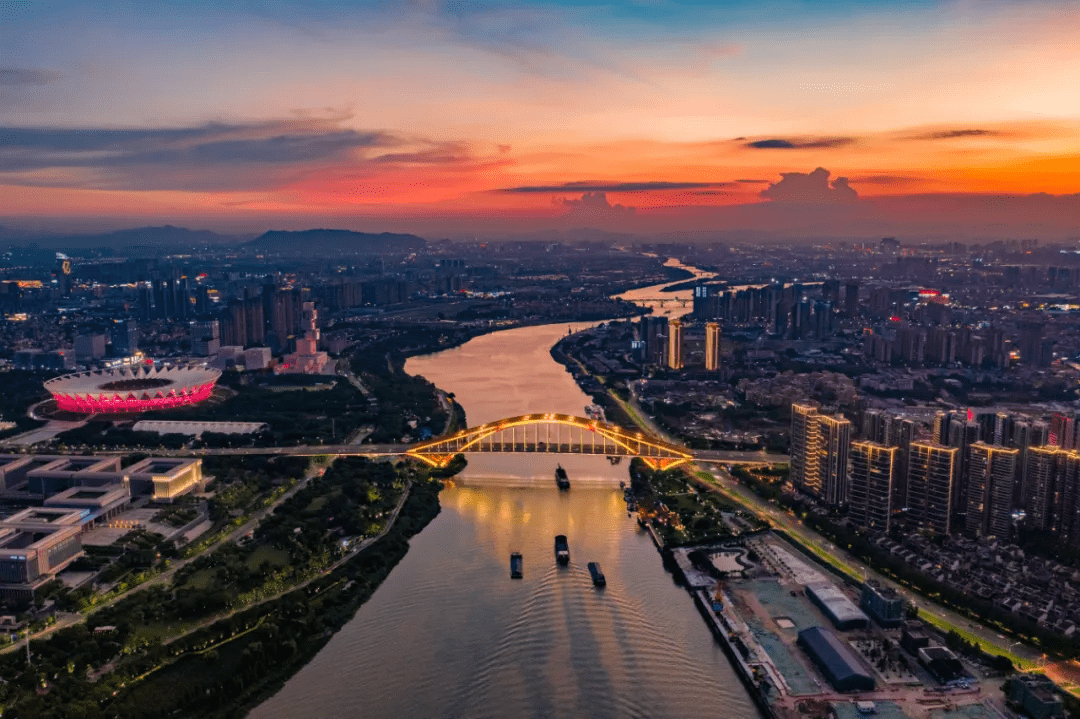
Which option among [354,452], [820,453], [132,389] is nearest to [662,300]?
[132,389]

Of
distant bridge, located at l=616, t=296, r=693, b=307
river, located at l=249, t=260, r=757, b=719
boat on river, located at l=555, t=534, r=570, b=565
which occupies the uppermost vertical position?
distant bridge, located at l=616, t=296, r=693, b=307

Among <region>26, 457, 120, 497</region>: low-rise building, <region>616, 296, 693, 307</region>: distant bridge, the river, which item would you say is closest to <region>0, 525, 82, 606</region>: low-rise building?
<region>26, 457, 120, 497</region>: low-rise building

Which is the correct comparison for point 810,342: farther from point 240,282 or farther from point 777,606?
point 240,282

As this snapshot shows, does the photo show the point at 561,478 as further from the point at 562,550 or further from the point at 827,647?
the point at 827,647

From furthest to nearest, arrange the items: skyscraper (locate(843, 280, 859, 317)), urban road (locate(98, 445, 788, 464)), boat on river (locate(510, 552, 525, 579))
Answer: skyscraper (locate(843, 280, 859, 317)), urban road (locate(98, 445, 788, 464)), boat on river (locate(510, 552, 525, 579))

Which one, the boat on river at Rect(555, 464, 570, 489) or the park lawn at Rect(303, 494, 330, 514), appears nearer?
the park lawn at Rect(303, 494, 330, 514)

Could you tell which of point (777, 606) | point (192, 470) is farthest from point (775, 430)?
point (192, 470)

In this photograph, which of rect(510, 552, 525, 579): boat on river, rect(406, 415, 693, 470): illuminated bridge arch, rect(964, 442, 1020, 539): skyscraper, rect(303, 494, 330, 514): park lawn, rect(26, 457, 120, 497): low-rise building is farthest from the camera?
rect(406, 415, 693, 470): illuminated bridge arch

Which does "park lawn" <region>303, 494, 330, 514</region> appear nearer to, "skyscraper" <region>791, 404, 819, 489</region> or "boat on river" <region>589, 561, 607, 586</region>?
"boat on river" <region>589, 561, 607, 586</region>
